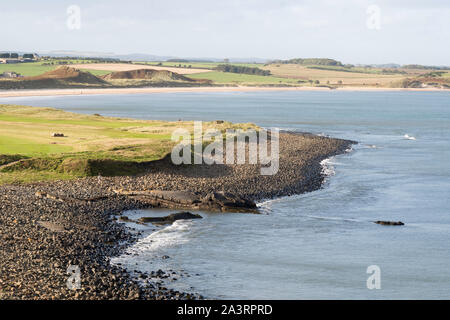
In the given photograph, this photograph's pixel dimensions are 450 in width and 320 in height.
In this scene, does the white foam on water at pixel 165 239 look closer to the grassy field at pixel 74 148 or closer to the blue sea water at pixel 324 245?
the blue sea water at pixel 324 245

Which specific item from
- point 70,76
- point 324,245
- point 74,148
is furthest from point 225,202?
point 70,76

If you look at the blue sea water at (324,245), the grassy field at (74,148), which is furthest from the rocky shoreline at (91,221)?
the grassy field at (74,148)

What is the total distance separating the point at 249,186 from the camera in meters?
40.3

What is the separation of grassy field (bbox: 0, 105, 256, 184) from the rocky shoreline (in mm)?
1747

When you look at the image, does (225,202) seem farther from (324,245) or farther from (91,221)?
(91,221)

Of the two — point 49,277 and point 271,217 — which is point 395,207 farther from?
point 49,277

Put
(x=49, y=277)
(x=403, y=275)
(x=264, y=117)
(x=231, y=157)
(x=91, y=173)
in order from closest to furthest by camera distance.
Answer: (x=49, y=277) < (x=403, y=275) < (x=91, y=173) < (x=231, y=157) < (x=264, y=117)

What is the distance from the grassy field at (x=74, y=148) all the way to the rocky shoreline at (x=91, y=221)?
1747 mm

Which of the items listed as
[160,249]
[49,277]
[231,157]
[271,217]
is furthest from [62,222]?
[231,157]

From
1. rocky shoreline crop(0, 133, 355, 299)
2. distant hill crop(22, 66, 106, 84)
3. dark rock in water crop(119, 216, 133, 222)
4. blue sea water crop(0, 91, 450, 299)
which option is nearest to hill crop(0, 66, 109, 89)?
distant hill crop(22, 66, 106, 84)

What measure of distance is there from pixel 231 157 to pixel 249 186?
9.93 meters

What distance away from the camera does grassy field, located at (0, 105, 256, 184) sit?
131 ft

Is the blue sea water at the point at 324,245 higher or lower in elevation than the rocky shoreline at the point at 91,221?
lower

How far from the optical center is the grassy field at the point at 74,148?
4006 cm
